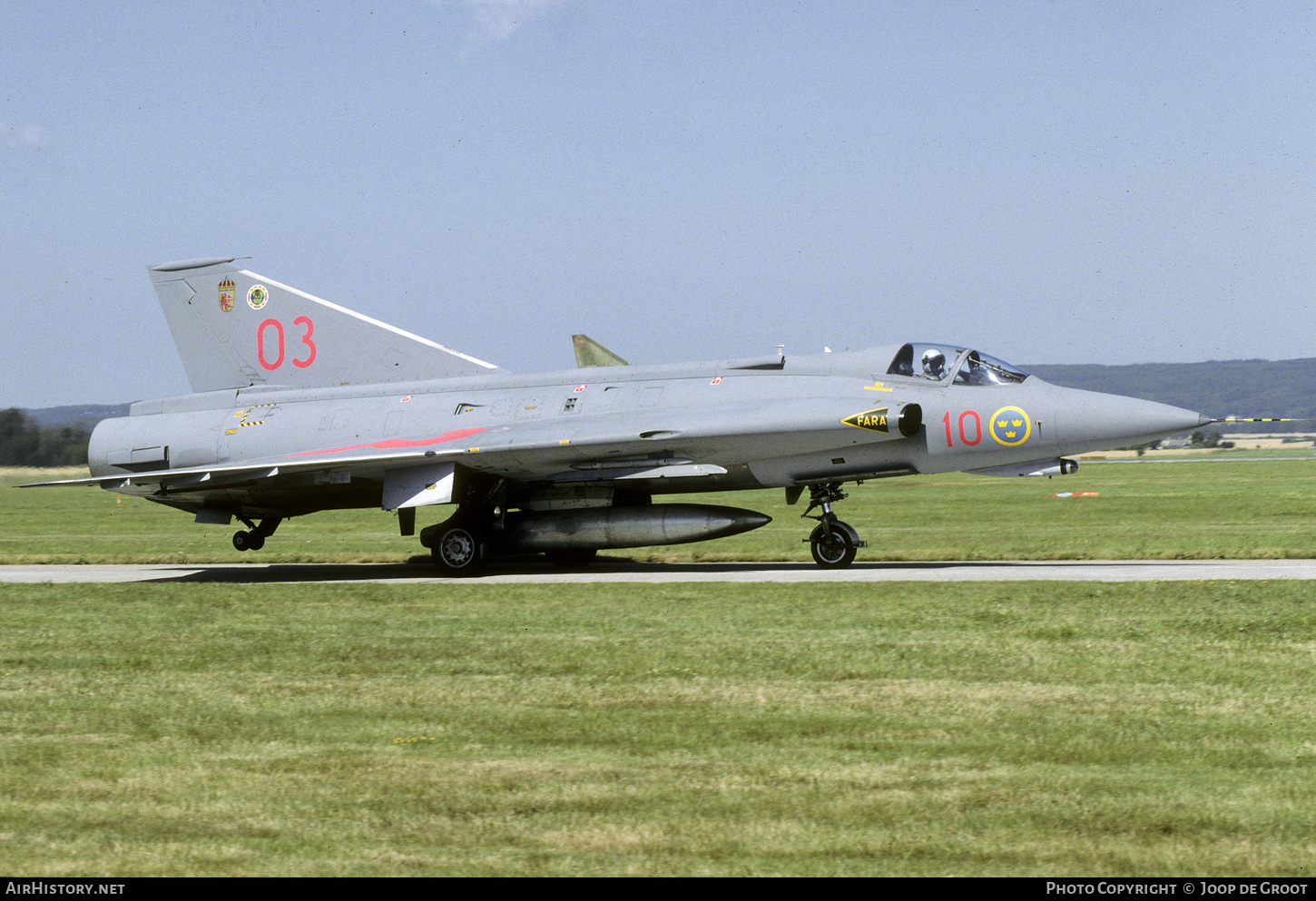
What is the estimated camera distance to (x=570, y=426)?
17156mm

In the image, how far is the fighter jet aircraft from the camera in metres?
16.0

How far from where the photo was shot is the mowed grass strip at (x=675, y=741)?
5059mm

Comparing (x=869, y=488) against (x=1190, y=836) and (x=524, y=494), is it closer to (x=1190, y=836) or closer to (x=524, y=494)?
(x=524, y=494)

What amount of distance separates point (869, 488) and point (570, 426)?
3064cm

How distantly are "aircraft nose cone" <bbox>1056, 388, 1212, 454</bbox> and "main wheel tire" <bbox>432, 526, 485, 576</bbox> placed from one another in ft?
25.7

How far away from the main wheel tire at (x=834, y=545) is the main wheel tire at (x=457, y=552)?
4.61 metres

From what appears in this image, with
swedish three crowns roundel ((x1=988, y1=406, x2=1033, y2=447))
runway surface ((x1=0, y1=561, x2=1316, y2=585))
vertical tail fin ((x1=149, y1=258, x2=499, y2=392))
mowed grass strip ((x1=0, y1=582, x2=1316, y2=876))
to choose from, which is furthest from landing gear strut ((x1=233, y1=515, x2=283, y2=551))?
swedish three crowns roundel ((x1=988, y1=406, x2=1033, y2=447))

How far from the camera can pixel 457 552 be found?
17.7 metres

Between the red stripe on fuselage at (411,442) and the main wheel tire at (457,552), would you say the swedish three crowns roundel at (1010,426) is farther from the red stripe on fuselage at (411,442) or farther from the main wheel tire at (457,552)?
the main wheel tire at (457,552)

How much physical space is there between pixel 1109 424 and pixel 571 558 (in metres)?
8.05

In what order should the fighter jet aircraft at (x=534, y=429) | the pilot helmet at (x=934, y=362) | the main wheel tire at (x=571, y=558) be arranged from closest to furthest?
the fighter jet aircraft at (x=534, y=429) → the pilot helmet at (x=934, y=362) → the main wheel tire at (x=571, y=558)

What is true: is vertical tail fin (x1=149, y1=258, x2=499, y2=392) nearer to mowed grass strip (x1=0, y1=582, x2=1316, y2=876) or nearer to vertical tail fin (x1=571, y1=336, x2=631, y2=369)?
vertical tail fin (x1=571, y1=336, x2=631, y2=369)

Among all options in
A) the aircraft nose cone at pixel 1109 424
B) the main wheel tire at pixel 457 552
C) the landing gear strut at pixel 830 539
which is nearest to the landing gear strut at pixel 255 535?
the main wheel tire at pixel 457 552

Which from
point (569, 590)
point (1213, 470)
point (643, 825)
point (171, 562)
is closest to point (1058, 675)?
point (643, 825)
